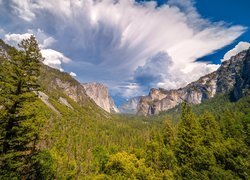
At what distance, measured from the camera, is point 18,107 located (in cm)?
1833

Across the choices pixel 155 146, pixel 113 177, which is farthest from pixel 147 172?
pixel 155 146

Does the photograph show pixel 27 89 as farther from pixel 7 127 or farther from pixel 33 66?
pixel 7 127

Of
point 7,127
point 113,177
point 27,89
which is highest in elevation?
point 27,89

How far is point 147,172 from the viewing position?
42.0m

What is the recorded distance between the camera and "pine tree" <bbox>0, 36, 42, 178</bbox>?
1708cm

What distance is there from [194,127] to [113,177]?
769 inches

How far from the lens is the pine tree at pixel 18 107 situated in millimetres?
17078

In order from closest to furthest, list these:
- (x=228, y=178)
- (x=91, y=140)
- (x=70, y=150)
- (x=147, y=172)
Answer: (x=228, y=178), (x=147, y=172), (x=70, y=150), (x=91, y=140)

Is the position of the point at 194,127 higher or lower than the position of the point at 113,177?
higher

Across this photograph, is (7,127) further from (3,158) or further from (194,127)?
(194,127)

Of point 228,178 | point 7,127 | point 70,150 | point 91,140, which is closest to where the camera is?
point 7,127

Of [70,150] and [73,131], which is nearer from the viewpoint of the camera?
[70,150]

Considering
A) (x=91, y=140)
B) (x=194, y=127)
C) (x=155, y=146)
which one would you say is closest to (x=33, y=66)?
(x=194, y=127)

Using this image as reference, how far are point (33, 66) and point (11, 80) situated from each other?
7.60ft
